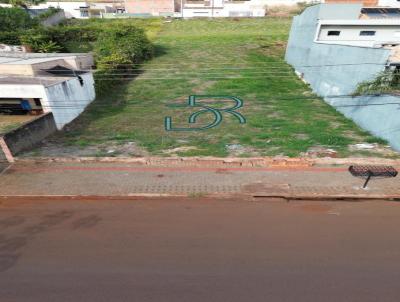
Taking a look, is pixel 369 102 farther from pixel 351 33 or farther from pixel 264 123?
→ pixel 351 33

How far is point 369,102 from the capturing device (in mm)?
13727

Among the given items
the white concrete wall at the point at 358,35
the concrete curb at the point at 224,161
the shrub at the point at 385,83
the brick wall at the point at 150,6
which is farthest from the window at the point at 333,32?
the brick wall at the point at 150,6

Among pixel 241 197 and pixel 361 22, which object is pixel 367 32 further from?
pixel 241 197

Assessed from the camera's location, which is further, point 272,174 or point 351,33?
point 351,33

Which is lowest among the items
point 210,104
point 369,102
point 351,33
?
point 210,104

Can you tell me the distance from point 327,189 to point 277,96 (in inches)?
461

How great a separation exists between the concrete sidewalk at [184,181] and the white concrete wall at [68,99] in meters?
4.47

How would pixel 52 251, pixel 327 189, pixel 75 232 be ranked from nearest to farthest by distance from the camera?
pixel 52 251 < pixel 75 232 < pixel 327 189

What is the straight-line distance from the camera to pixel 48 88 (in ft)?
44.7

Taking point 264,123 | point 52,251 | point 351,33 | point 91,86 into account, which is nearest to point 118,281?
point 52,251

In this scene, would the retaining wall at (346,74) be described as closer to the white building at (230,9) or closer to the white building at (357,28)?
the white building at (357,28)

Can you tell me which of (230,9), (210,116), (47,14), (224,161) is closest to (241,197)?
(224,161)

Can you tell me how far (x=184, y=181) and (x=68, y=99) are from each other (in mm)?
10174

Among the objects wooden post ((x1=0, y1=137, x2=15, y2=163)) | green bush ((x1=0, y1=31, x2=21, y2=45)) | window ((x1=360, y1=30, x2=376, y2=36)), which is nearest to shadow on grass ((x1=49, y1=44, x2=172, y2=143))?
wooden post ((x1=0, y1=137, x2=15, y2=163))
